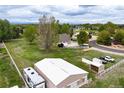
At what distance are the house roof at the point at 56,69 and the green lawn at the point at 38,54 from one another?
0.37 feet

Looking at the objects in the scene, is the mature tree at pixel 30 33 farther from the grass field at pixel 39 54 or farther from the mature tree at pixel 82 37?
the mature tree at pixel 82 37

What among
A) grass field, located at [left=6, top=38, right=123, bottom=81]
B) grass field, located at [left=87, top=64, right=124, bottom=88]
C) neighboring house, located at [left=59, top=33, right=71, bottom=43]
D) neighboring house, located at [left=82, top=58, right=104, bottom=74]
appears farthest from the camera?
neighboring house, located at [left=59, top=33, right=71, bottom=43]

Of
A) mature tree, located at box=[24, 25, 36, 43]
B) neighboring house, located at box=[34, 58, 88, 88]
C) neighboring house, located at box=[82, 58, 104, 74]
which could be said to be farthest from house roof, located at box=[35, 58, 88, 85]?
A: mature tree, located at box=[24, 25, 36, 43]

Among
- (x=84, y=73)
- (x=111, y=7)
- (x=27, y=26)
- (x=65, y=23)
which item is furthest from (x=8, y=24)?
(x=111, y=7)

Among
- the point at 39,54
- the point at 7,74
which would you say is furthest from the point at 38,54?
the point at 7,74

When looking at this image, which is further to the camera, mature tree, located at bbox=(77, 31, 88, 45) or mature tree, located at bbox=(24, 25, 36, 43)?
mature tree, located at bbox=(77, 31, 88, 45)

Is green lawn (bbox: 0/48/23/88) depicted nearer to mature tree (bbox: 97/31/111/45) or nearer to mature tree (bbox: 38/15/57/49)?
mature tree (bbox: 38/15/57/49)

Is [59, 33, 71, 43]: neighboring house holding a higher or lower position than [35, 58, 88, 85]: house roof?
higher

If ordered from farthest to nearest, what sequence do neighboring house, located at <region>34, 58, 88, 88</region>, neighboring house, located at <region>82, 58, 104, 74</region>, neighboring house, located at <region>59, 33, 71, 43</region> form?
1. neighboring house, located at <region>59, 33, 71, 43</region>
2. neighboring house, located at <region>82, 58, 104, 74</region>
3. neighboring house, located at <region>34, 58, 88, 88</region>

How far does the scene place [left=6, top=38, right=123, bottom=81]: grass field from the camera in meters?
3.98

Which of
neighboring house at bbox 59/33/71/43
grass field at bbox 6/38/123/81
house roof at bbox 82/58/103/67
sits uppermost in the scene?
neighboring house at bbox 59/33/71/43

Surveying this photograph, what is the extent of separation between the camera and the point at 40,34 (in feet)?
13.3

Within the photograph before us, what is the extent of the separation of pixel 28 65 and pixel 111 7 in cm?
225
